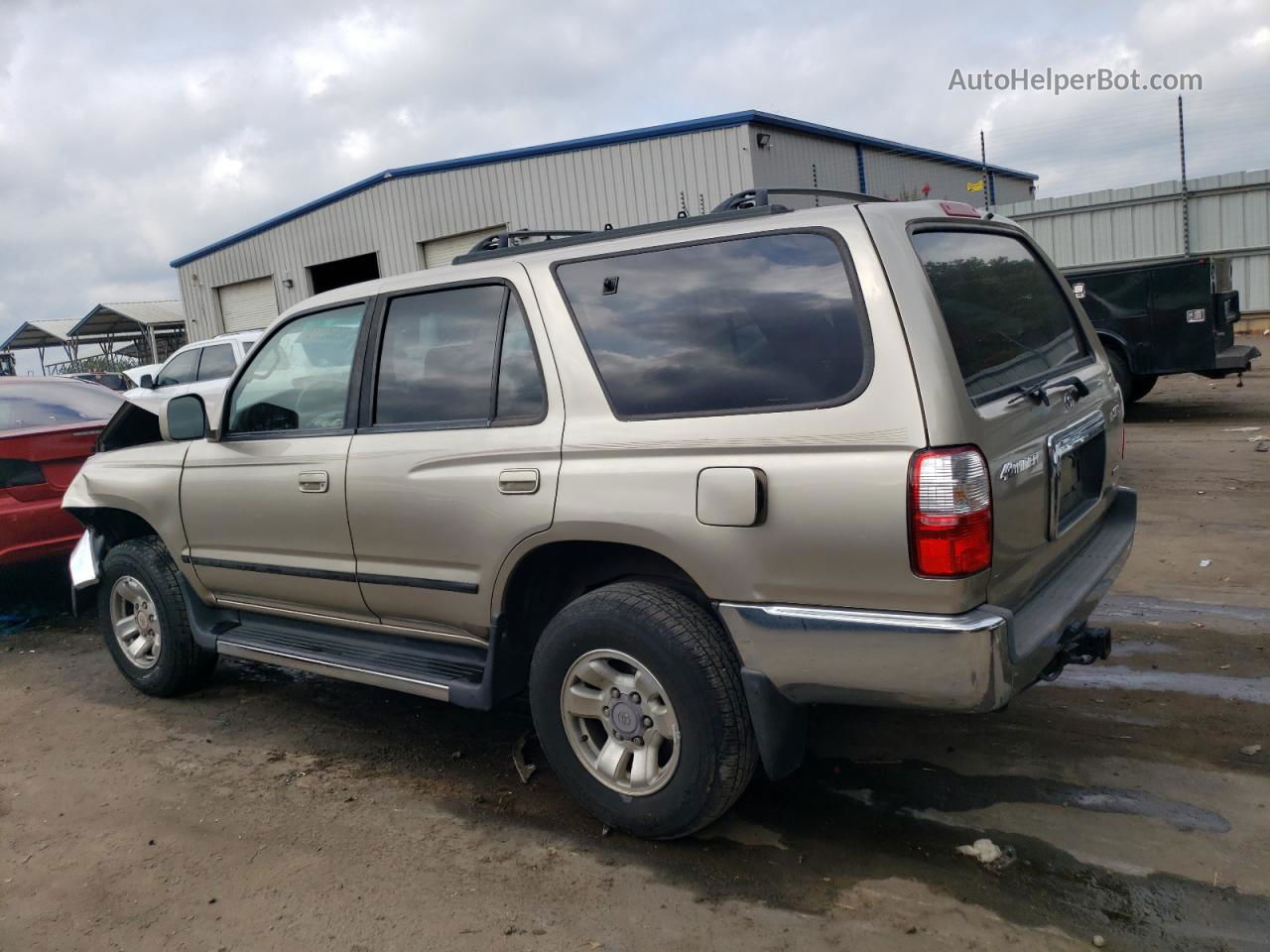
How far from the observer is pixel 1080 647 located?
3152 millimetres

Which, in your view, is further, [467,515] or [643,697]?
[467,515]

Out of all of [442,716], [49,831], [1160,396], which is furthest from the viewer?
[1160,396]

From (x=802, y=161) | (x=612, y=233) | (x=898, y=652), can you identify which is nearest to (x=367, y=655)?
(x=612, y=233)

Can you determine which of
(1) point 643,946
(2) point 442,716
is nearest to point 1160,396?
(2) point 442,716

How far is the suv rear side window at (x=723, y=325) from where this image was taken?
2.83 meters

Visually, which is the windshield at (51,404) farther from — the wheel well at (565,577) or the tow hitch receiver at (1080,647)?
the tow hitch receiver at (1080,647)

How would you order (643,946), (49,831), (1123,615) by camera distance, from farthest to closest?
(1123,615) < (49,831) < (643,946)

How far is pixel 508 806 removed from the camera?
3619 millimetres

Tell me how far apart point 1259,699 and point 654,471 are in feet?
8.91

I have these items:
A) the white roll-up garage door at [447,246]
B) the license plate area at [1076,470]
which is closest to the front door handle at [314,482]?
the license plate area at [1076,470]

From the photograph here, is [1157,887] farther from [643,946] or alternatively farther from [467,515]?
[467,515]

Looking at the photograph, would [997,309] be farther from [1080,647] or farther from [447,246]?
[447,246]

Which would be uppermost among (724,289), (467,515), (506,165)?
(506,165)

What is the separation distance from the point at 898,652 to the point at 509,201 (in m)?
16.7
